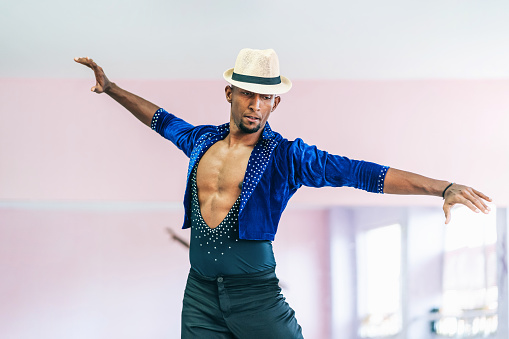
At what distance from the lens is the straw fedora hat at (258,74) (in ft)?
7.22

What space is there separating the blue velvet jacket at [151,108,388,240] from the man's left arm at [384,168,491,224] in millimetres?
39

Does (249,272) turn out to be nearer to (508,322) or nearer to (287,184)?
(287,184)

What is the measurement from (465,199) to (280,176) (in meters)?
0.62

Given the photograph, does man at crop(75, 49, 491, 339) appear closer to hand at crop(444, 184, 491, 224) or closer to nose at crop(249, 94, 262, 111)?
nose at crop(249, 94, 262, 111)

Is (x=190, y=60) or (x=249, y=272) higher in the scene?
(x=190, y=60)

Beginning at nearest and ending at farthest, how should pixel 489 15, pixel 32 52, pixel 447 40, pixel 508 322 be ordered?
pixel 489 15 < pixel 447 40 < pixel 32 52 < pixel 508 322

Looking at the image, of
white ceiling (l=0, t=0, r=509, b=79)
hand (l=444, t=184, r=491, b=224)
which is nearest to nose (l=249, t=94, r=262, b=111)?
hand (l=444, t=184, r=491, b=224)

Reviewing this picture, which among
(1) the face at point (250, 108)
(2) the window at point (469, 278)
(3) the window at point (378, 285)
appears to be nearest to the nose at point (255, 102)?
(1) the face at point (250, 108)

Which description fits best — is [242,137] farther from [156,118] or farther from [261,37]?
[261,37]

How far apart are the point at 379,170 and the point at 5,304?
360 centimetres

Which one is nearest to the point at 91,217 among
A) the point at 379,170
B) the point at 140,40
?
the point at 140,40

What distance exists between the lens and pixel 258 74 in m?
2.23

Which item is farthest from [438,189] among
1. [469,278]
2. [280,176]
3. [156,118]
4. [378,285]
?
[469,278]

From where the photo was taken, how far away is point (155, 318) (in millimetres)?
4582
